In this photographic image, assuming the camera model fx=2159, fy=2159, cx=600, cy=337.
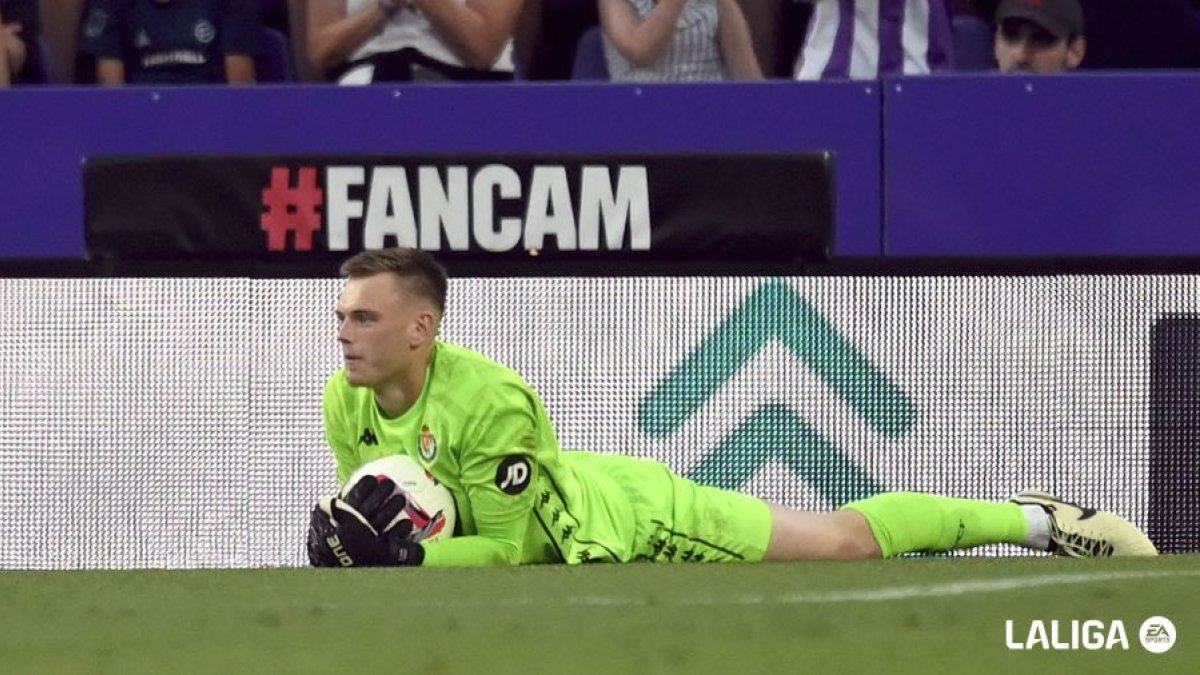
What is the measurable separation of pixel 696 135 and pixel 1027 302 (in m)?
1.02

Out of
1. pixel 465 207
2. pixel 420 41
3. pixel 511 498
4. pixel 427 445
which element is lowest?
pixel 511 498

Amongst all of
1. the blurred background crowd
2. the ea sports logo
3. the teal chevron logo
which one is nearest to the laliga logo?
the ea sports logo

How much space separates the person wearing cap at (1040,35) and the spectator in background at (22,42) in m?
2.97

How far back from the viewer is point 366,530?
466cm

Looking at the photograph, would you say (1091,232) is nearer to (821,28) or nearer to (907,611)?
(821,28)

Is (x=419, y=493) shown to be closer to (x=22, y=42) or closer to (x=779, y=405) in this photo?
(x=779, y=405)

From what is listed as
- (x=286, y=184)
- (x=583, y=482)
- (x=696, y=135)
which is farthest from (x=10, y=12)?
(x=583, y=482)

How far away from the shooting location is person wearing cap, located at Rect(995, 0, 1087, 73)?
6410mm

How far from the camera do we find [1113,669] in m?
3.13

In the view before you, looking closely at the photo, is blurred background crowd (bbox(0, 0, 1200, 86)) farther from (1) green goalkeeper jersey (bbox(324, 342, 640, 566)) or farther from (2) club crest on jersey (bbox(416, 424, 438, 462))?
(2) club crest on jersey (bbox(416, 424, 438, 462))

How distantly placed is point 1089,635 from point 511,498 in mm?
1817

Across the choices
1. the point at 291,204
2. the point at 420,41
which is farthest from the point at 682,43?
the point at 291,204

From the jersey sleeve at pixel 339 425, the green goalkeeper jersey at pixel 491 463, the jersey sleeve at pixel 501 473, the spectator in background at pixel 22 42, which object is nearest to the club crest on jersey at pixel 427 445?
the green goalkeeper jersey at pixel 491 463

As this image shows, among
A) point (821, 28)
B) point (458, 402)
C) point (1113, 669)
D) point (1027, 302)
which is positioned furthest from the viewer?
point (821, 28)
